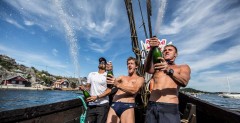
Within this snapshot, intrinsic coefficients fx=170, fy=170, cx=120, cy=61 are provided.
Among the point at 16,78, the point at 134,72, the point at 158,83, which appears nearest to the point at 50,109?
the point at 134,72

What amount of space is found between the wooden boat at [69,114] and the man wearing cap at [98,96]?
75cm

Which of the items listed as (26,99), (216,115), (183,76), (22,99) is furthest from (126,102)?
Answer: (26,99)

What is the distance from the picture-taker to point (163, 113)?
A: 2627 mm

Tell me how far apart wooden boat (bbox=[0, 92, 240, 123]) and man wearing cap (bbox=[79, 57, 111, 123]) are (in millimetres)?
749

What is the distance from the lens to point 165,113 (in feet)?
8.59

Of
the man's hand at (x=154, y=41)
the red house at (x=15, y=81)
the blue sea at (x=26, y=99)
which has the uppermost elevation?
the man's hand at (x=154, y=41)

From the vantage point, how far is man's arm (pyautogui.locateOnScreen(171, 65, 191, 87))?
7.82 ft

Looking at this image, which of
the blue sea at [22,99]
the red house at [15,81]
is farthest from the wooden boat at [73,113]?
the red house at [15,81]

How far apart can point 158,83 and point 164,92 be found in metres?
0.23

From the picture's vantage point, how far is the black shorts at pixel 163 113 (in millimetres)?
2582

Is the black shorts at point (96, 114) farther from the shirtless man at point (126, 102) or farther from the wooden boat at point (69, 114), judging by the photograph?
the wooden boat at point (69, 114)

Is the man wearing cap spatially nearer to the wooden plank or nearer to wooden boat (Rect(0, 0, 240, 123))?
wooden boat (Rect(0, 0, 240, 123))

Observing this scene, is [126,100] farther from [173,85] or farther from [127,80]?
[173,85]

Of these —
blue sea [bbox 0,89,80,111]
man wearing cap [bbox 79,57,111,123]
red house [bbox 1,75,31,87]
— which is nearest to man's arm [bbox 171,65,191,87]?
man wearing cap [bbox 79,57,111,123]
